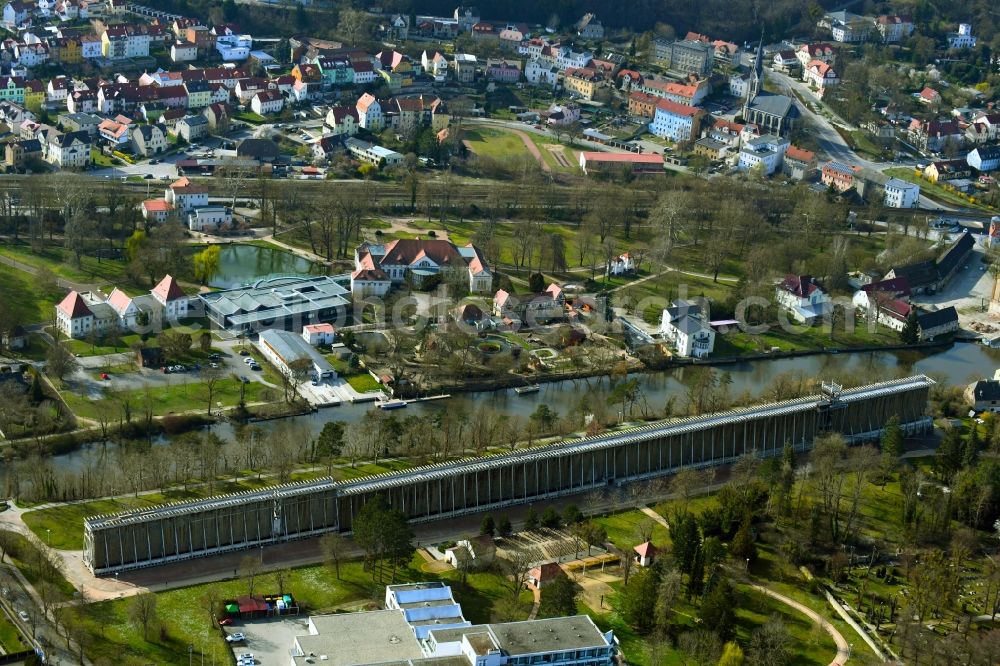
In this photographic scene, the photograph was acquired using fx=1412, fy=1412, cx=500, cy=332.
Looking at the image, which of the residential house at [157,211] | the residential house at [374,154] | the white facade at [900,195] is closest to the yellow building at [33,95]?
the residential house at [374,154]

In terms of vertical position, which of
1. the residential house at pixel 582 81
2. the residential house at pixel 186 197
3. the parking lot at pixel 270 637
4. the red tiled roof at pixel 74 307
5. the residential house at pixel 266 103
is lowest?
the parking lot at pixel 270 637

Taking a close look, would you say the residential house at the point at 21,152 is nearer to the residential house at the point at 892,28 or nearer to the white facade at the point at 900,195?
the white facade at the point at 900,195

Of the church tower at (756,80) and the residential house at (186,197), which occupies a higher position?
the church tower at (756,80)

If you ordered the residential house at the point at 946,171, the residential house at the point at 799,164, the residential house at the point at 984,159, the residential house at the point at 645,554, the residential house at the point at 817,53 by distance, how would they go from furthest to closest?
the residential house at the point at 817,53
the residential house at the point at 984,159
the residential house at the point at 946,171
the residential house at the point at 799,164
the residential house at the point at 645,554

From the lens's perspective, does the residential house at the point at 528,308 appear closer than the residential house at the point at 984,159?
Yes

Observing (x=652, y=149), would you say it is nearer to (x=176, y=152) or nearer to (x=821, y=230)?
(x=821, y=230)

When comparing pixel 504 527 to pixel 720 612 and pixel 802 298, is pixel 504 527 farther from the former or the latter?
pixel 802 298

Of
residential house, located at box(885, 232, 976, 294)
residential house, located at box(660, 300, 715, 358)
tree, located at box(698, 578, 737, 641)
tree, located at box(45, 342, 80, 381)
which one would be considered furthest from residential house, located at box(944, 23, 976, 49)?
tree, located at box(698, 578, 737, 641)
